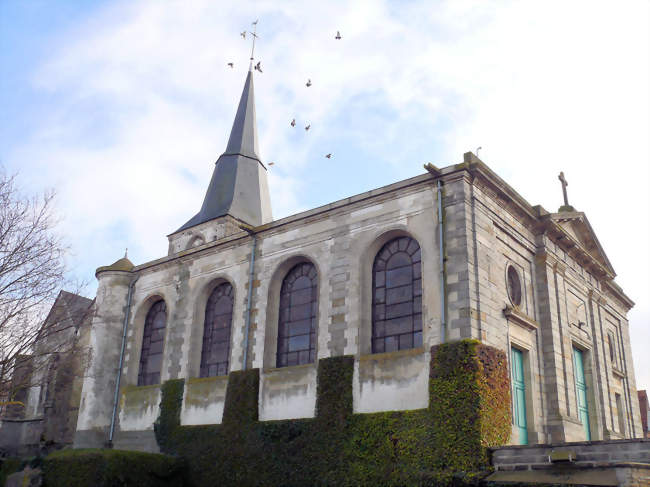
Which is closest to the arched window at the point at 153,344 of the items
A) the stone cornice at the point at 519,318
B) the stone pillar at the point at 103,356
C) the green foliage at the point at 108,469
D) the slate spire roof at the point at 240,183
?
the stone pillar at the point at 103,356

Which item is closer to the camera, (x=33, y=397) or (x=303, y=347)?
(x=303, y=347)

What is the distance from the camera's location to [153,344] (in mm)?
19797

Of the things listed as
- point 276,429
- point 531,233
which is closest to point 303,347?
point 276,429

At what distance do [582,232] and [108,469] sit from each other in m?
13.5

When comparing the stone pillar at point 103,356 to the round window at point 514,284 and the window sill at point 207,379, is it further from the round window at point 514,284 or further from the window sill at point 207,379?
the round window at point 514,284

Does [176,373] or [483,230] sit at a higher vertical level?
[483,230]

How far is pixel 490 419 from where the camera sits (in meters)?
12.3

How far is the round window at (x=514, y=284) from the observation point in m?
15.0

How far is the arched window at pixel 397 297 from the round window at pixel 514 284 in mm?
2270

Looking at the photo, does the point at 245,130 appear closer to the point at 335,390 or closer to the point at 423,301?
the point at 335,390

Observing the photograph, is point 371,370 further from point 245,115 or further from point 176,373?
point 245,115

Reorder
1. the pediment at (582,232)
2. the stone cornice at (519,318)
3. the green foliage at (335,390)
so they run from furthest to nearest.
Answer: the pediment at (582,232) → the stone cornice at (519,318) → the green foliage at (335,390)

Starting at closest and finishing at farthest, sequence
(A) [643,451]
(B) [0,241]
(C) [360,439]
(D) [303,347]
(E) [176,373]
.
Result: (A) [643,451] → (C) [360,439] → (B) [0,241] → (D) [303,347] → (E) [176,373]

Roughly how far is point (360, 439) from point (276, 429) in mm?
2309
